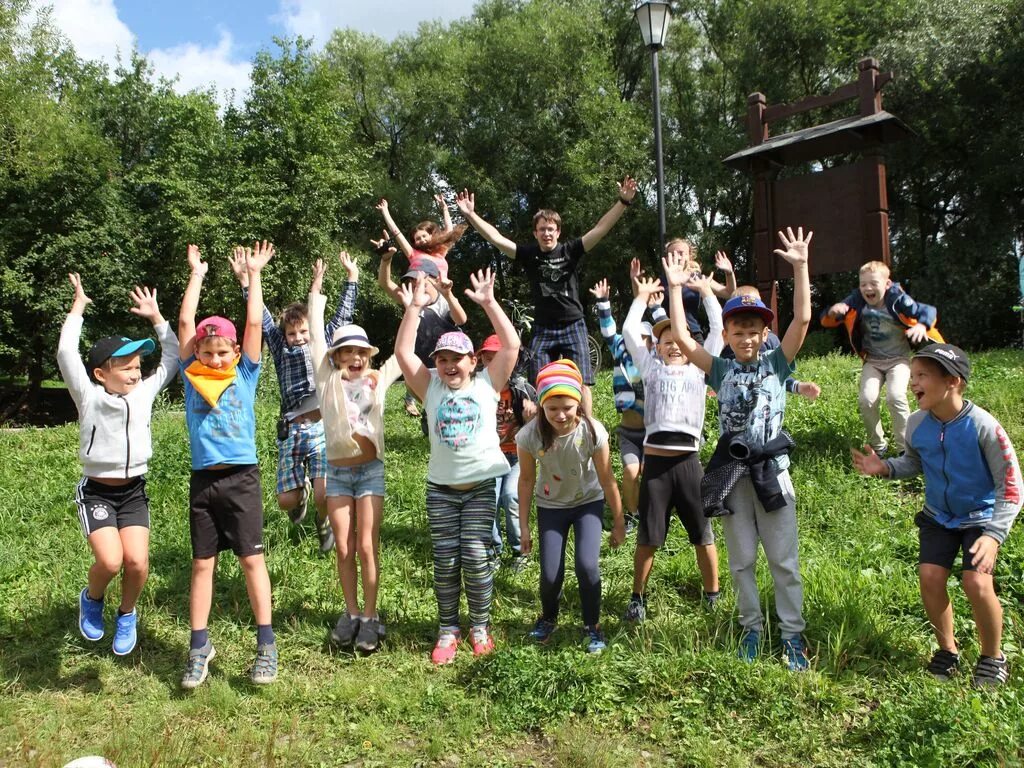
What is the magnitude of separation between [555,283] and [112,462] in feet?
11.8

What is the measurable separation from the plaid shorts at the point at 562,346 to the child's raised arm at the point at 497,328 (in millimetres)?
1898

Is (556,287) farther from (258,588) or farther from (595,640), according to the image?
(258,588)

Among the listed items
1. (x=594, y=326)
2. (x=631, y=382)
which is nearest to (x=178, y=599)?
(x=631, y=382)

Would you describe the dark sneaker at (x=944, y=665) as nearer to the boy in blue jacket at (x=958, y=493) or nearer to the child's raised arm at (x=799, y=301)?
the boy in blue jacket at (x=958, y=493)

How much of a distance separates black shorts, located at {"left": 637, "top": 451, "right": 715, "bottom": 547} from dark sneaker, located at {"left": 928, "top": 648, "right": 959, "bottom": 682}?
4.20ft

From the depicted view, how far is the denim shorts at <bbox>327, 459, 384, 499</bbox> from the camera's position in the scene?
4.56 m

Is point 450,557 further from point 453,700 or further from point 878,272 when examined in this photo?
point 878,272

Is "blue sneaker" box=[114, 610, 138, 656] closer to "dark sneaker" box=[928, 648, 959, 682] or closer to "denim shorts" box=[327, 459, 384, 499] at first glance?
"denim shorts" box=[327, 459, 384, 499]

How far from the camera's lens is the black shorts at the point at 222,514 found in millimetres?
4223

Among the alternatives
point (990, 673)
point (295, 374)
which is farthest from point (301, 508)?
point (990, 673)

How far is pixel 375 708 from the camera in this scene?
12.7ft

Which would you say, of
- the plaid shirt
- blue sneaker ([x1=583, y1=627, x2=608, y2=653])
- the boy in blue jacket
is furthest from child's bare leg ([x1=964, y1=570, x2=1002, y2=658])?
the plaid shirt

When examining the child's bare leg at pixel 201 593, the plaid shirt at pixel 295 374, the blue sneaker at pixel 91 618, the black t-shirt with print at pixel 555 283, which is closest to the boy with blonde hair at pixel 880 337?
the black t-shirt with print at pixel 555 283

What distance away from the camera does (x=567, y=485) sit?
4.34m
